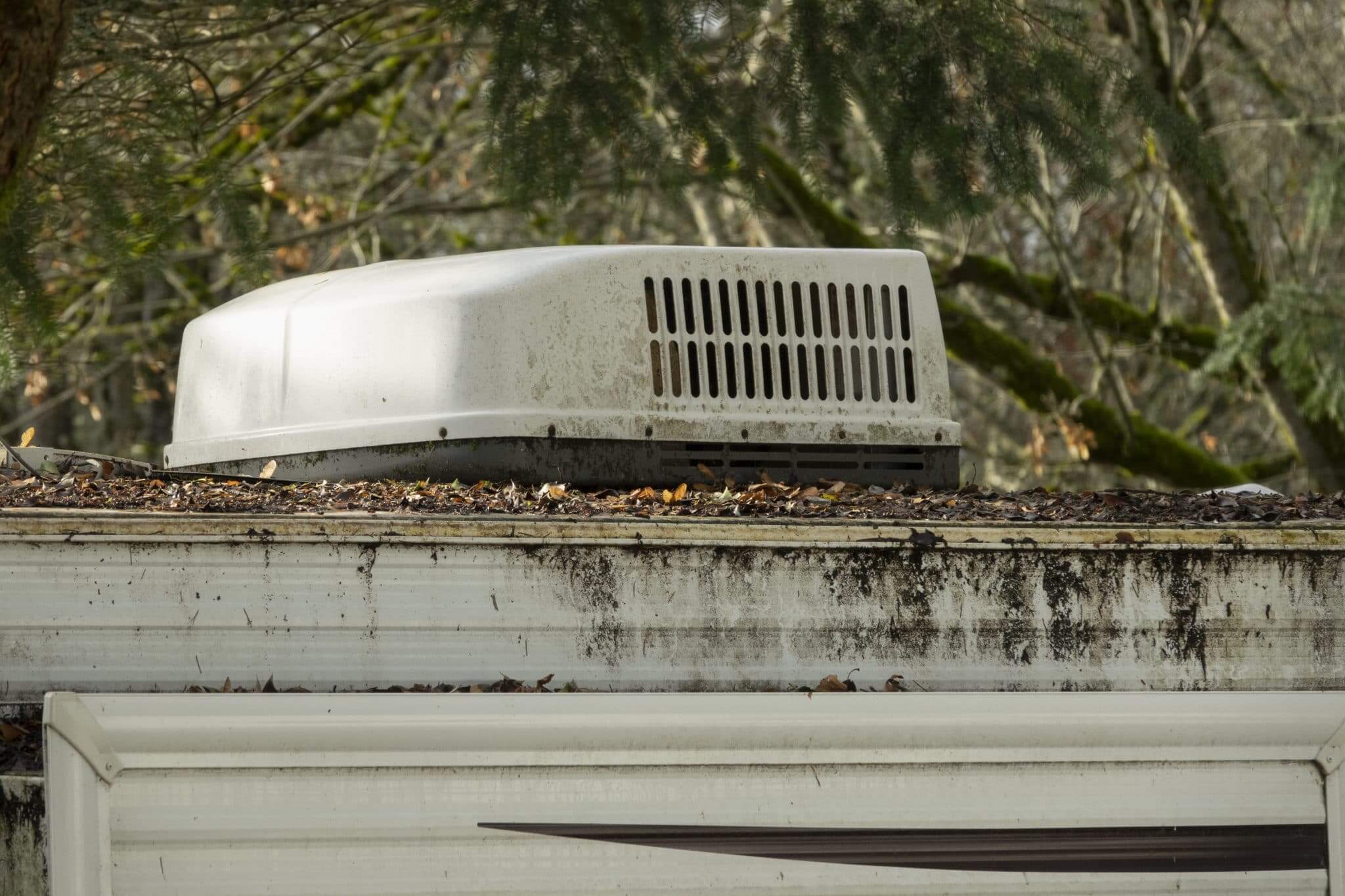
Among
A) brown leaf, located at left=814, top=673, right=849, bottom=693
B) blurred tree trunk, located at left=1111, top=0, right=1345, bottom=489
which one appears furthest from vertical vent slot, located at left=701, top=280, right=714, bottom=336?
blurred tree trunk, located at left=1111, top=0, right=1345, bottom=489

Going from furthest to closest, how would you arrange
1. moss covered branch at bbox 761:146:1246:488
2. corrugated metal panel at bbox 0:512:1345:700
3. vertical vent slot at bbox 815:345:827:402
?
1. moss covered branch at bbox 761:146:1246:488
2. vertical vent slot at bbox 815:345:827:402
3. corrugated metal panel at bbox 0:512:1345:700

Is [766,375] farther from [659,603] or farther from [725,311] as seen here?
[659,603]

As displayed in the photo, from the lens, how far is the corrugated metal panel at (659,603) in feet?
7.09

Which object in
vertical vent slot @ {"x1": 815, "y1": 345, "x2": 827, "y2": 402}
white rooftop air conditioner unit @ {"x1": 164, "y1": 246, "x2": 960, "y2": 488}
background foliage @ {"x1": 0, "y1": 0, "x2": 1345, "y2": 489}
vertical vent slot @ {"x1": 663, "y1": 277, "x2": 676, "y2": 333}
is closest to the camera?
white rooftop air conditioner unit @ {"x1": 164, "y1": 246, "x2": 960, "y2": 488}

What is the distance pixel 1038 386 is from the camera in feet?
26.9

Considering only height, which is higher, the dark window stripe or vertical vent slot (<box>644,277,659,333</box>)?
vertical vent slot (<box>644,277,659,333</box>)

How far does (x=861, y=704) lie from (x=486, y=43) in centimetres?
382

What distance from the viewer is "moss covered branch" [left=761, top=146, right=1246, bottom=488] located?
808cm

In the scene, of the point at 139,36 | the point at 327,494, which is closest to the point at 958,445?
the point at 327,494

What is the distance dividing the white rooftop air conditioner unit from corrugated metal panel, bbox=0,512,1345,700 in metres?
0.57

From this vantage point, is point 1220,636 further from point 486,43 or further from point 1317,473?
point 1317,473

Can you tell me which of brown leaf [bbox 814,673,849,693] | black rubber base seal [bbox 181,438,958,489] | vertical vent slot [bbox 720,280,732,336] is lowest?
brown leaf [bbox 814,673,849,693]

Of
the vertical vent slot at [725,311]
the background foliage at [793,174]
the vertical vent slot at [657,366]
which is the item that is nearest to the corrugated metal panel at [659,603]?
the vertical vent slot at [657,366]

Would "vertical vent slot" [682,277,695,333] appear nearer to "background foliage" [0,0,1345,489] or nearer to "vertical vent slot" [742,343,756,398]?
"vertical vent slot" [742,343,756,398]
